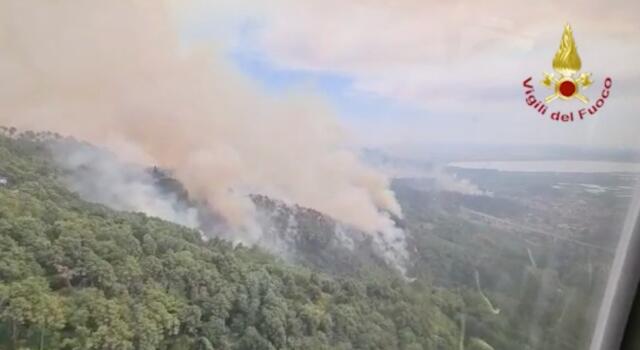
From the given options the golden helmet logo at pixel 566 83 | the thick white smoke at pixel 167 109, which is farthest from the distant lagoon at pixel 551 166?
the thick white smoke at pixel 167 109

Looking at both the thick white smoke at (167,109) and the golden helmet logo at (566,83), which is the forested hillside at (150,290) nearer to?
the thick white smoke at (167,109)

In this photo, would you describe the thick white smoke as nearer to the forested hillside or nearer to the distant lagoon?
the forested hillside

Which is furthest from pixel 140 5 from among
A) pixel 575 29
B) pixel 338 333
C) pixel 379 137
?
pixel 575 29

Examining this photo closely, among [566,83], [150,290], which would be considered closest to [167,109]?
[150,290]

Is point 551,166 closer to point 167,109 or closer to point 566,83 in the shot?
point 566,83

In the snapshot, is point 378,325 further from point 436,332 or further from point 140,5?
point 140,5
